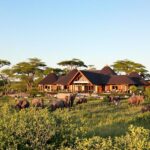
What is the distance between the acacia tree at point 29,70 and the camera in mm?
57347

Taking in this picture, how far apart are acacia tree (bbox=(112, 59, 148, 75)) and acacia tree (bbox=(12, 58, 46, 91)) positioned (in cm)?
1431

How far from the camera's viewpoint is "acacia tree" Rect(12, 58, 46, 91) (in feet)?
188

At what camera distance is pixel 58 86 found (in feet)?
179

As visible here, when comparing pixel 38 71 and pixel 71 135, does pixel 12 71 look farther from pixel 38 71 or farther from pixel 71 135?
pixel 71 135

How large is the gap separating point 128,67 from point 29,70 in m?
19.5

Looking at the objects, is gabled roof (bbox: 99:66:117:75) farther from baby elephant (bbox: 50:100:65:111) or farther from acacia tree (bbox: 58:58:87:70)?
baby elephant (bbox: 50:100:65:111)

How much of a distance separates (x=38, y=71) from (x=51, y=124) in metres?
54.6

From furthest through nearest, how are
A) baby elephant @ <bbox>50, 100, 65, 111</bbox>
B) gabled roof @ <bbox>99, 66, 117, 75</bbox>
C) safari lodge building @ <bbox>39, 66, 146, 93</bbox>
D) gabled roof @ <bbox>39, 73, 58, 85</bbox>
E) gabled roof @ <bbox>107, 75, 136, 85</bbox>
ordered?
gabled roof @ <bbox>99, 66, 117, 75</bbox>
gabled roof @ <bbox>39, 73, 58, 85</bbox>
gabled roof @ <bbox>107, 75, 136, 85</bbox>
safari lodge building @ <bbox>39, 66, 146, 93</bbox>
baby elephant @ <bbox>50, 100, 65, 111</bbox>

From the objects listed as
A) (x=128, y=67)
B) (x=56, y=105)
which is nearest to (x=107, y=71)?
(x=128, y=67)

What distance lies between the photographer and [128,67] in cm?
6694

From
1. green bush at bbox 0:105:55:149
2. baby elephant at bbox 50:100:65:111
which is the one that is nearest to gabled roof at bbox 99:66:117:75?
baby elephant at bbox 50:100:65:111

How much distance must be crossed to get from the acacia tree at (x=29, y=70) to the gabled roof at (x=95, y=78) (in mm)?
12049

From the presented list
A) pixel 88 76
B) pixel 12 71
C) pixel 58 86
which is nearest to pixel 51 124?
pixel 88 76

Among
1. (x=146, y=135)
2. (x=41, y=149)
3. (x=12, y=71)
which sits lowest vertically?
(x=41, y=149)
